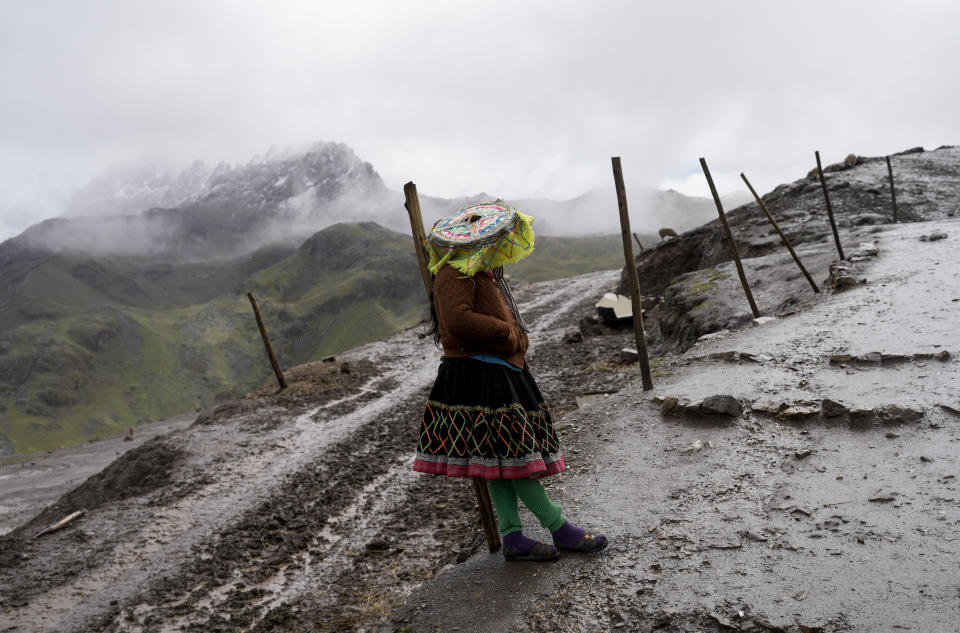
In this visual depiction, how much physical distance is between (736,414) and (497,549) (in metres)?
3.19

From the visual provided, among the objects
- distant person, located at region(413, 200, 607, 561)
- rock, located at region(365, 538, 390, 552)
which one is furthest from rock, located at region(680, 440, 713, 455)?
rock, located at region(365, 538, 390, 552)

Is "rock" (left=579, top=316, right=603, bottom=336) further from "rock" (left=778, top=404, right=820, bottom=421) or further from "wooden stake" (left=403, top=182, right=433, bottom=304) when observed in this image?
"wooden stake" (left=403, top=182, right=433, bottom=304)

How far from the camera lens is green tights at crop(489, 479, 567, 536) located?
4191 mm

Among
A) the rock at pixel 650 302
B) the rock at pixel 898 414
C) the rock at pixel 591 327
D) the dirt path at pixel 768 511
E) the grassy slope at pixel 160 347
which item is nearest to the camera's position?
the dirt path at pixel 768 511

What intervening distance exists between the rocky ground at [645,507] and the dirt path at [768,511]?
0.02m

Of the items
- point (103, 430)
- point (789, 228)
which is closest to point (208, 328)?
point (103, 430)

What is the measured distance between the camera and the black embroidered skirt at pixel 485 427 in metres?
3.99

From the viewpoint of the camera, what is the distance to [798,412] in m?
5.88

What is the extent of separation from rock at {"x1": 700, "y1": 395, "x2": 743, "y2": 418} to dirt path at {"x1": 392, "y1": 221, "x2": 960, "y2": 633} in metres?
0.12

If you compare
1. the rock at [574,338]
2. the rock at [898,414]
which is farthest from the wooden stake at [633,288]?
the rock at [574,338]

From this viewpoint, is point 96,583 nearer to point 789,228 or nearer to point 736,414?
point 736,414

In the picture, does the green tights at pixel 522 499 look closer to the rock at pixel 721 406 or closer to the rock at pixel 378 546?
the rock at pixel 721 406

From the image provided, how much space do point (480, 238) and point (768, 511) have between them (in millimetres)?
3136

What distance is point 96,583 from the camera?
8.02m
